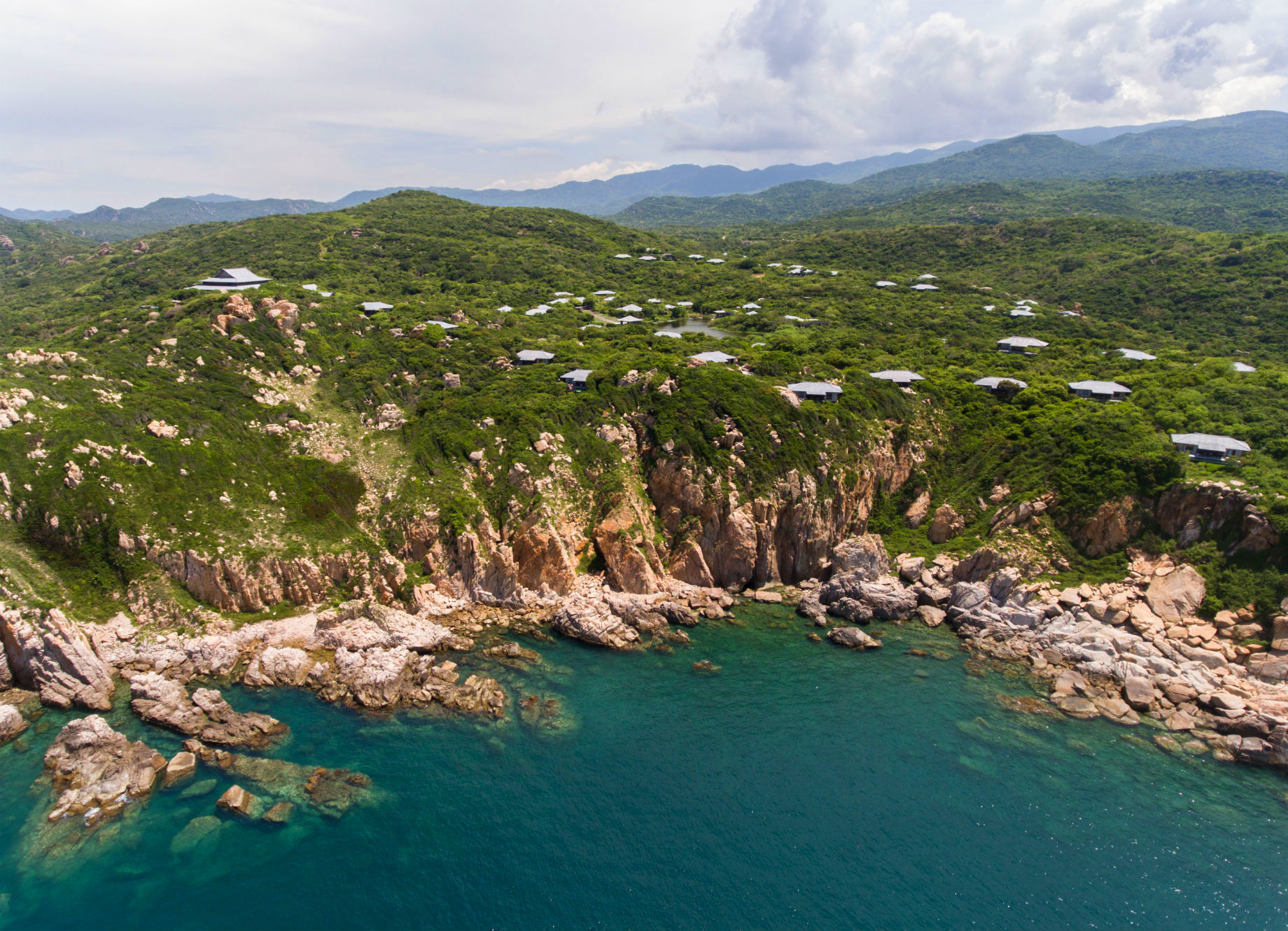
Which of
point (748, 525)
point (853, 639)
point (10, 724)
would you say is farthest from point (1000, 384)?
point (10, 724)

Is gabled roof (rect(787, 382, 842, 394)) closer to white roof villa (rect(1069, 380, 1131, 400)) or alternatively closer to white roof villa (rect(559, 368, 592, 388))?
white roof villa (rect(559, 368, 592, 388))

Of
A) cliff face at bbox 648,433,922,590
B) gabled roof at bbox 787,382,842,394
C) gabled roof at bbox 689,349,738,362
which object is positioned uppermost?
gabled roof at bbox 689,349,738,362

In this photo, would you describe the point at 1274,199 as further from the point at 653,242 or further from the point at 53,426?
the point at 53,426

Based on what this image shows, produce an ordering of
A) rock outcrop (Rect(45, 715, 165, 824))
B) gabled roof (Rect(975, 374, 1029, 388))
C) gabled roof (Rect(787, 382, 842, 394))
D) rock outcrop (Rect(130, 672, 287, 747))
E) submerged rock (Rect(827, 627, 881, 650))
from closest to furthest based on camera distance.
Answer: rock outcrop (Rect(45, 715, 165, 824)) < rock outcrop (Rect(130, 672, 287, 747)) < submerged rock (Rect(827, 627, 881, 650)) < gabled roof (Rect(787, 382, 842, 394)) < gabled roof (Rect(975, 374, 1029, 388))

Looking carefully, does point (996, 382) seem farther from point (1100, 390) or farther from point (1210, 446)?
point (1210, 446)

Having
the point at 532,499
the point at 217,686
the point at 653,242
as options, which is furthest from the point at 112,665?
the point at 653,242

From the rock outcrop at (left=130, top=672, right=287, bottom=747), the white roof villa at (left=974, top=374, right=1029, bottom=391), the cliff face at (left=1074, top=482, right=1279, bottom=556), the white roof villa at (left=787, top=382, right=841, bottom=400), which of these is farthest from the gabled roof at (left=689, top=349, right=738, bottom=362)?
the rock outcrop at (left=130, top=672, right=287, bottom=747)
